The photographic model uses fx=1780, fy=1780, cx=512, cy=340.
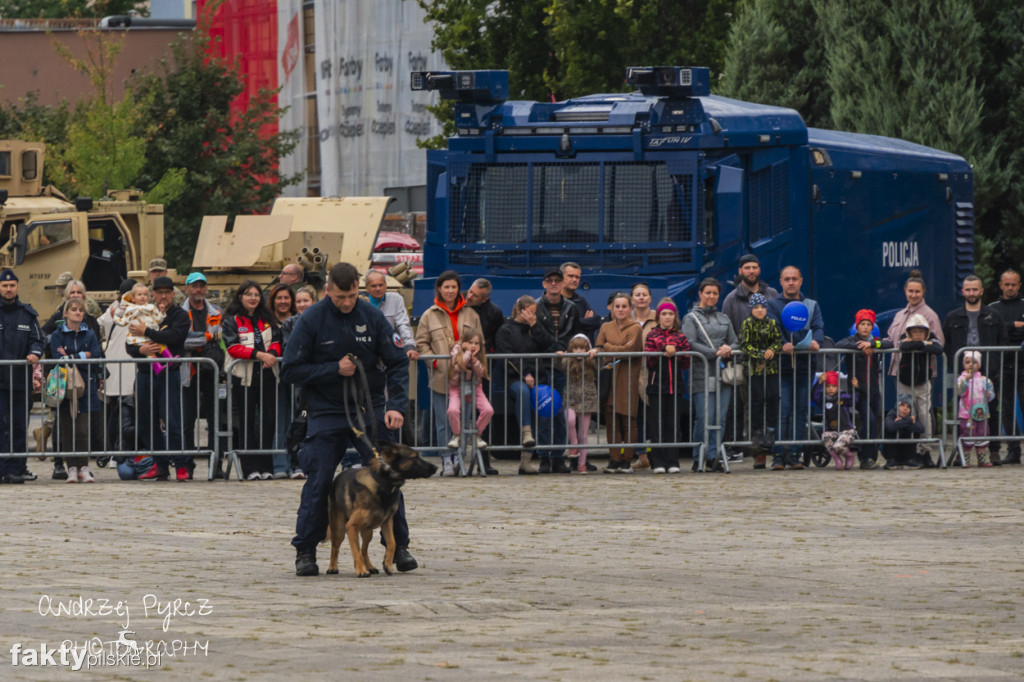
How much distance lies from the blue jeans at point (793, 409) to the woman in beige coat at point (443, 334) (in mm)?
2750

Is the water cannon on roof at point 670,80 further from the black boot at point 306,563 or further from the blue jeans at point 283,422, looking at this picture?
the black boot at point 306,563

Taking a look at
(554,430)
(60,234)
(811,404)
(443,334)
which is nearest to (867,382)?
(811,404)

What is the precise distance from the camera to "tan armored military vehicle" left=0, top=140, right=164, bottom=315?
88.5 ft

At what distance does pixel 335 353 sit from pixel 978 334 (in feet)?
27.1

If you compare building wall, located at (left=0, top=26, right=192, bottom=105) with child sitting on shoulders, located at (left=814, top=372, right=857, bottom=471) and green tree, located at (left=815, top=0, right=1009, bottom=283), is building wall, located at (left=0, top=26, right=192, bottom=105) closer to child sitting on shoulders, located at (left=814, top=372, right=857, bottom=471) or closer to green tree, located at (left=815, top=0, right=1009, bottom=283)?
green tree, located at (left=815, top=0, right=1009, bottom=283)

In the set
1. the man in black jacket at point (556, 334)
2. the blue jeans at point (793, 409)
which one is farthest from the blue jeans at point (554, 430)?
the blue jeans at point (793, 409)

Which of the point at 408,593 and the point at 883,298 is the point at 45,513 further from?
the point at 883,298

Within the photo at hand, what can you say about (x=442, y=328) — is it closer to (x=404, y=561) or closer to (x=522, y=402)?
(x=522, y=402)

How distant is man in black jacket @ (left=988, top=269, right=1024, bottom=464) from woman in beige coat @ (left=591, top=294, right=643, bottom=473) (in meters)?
3.33

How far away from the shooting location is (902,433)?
1594cm

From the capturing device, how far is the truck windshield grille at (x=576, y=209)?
17109 mm

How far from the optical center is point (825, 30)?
2545cm

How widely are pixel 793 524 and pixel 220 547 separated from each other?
3814 millimetres

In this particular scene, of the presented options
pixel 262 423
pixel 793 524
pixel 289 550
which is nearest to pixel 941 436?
pixel 793 524
